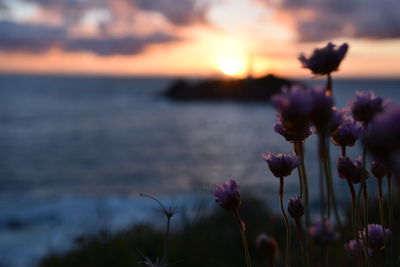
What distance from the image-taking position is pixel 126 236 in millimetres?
4082

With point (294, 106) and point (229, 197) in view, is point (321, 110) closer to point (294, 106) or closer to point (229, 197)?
point (294, 106)

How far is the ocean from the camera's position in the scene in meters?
8.11

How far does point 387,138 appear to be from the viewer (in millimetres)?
537

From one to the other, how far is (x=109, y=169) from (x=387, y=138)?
16.6 metres

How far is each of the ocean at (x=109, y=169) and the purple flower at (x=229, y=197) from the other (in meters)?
0.38

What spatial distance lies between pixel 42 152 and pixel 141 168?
259 inches

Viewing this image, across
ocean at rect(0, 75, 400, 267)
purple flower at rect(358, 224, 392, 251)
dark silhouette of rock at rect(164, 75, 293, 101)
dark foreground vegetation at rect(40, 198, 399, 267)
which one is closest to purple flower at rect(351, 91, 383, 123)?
ocean at rect(0, 75, 400, 267)

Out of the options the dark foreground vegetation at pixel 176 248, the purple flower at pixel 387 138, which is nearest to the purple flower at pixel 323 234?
the purple flower at pixel 387 138

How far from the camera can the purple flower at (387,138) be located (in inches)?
21.1

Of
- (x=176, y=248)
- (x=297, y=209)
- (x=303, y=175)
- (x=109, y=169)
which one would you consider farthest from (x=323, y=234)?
(x=109, y=169)

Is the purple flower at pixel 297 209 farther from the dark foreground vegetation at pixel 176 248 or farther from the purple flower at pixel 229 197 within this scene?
the dark foreground vegetation at pixel 176 248

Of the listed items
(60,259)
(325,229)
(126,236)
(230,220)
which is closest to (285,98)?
(325,229)

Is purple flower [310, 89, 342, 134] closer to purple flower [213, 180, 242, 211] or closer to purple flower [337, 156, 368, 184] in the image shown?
purple flower [337, 156, 368, 184]

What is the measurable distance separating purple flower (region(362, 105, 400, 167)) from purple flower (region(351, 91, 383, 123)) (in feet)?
1.32
